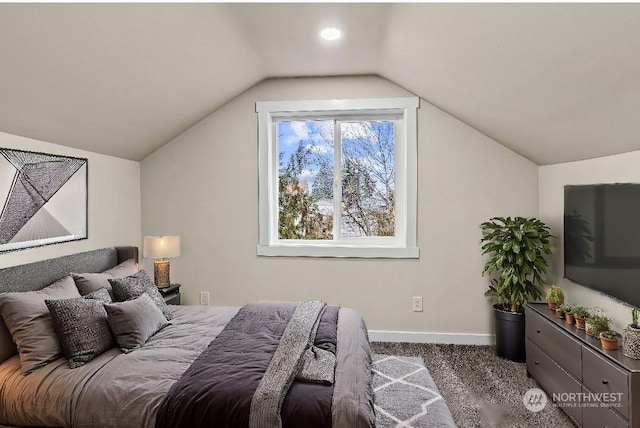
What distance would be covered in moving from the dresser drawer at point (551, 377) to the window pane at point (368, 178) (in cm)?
165

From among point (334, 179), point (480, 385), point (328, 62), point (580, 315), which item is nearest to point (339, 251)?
point (334, 179)

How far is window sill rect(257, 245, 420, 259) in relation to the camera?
3709 millimetres

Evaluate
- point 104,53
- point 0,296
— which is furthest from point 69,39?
point 0,296

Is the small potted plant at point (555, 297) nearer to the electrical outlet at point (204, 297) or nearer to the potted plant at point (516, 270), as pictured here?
the potted plant at point (516, 270)

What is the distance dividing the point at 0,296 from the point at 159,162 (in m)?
2.13

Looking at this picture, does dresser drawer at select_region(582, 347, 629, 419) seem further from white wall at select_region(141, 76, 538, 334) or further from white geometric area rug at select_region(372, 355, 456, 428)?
white wall at select_region(141, 76, 538, 334)

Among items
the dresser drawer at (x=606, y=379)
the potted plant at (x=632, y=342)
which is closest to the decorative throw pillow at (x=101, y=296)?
the dresser drawer at (x=606, y=379)

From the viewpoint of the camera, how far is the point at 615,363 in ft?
6.38

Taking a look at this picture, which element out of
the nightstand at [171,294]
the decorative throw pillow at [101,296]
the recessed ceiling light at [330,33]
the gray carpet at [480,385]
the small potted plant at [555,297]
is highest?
the recessed ceiling light at [330,33]

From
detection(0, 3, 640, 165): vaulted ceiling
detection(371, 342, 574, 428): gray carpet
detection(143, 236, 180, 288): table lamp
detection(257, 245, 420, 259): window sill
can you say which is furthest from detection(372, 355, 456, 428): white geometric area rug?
detection(143, 236, 180, 288): table lamp

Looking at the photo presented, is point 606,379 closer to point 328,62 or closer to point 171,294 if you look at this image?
point 328,62

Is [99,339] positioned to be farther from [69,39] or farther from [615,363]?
[615,363]

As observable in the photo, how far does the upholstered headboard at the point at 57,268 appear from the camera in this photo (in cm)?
233

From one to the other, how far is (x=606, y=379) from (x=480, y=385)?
100 cm
